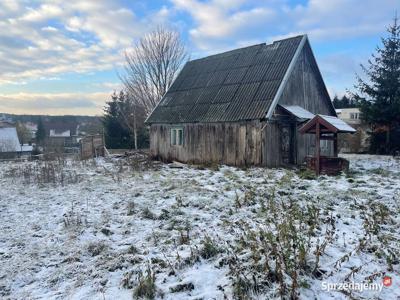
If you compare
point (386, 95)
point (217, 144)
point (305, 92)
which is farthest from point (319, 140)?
point (386, 95)

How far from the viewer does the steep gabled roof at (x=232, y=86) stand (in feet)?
50.2

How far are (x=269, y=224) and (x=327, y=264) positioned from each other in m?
1.67

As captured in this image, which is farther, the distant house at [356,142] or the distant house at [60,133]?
the distant house at [60,133]

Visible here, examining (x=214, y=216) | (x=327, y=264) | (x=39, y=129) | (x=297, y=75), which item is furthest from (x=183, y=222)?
(x=39, y=129)

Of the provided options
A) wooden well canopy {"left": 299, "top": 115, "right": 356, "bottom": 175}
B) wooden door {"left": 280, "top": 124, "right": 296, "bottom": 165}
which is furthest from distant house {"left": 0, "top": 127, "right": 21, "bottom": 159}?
wooden well canopy {"left": 299, "top": 115, "right": 356, "bottom": 175}

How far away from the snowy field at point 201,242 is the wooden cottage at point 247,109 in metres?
5.82

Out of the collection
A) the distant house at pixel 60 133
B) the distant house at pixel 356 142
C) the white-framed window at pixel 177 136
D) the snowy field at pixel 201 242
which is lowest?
the snowy field at pixel 201 242

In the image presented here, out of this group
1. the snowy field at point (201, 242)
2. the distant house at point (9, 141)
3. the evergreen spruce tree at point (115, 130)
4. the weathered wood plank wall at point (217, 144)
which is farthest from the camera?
the distant house at point (9, 141)

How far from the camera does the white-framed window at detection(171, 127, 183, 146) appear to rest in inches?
717

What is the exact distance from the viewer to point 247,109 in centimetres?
1516

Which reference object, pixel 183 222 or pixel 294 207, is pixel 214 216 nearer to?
pixel 183 222

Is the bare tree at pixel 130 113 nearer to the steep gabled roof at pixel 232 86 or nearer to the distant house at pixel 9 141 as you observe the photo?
the steep gabled roof at pixel 232 86

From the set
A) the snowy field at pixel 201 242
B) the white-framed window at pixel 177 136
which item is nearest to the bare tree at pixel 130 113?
the white-framed window at pixel 177 136

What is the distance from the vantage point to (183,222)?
637 centimetres
